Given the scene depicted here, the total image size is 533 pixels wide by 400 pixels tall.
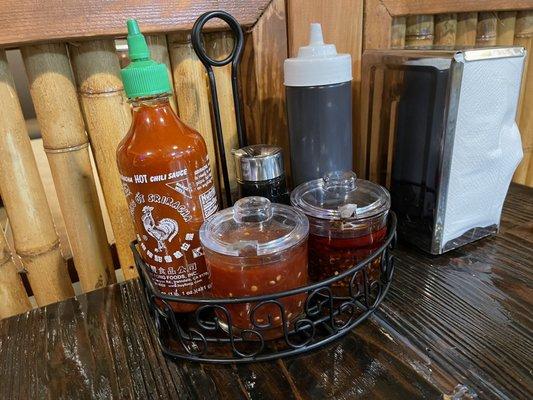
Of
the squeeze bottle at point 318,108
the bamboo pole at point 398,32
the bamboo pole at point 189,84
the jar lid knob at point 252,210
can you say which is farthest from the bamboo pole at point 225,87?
the bamboo pole at point 398,32

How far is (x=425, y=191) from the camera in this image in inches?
23.0

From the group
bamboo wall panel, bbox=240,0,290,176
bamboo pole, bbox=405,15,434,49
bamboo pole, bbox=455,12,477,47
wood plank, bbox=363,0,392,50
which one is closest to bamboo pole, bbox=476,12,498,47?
bamboo pole, bbox=455,12,477,47

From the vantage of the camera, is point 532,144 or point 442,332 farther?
point 532,144

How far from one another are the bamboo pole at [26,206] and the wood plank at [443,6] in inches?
24.7

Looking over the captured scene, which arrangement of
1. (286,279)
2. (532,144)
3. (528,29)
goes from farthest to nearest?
1. (532,144)
2. (528,29)
3. (286,279)

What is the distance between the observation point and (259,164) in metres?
0.52

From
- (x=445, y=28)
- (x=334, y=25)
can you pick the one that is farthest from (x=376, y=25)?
(x=445, y=28)

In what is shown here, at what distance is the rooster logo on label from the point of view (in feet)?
1.46

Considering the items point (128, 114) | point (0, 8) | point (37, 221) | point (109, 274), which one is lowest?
point (109, 274)

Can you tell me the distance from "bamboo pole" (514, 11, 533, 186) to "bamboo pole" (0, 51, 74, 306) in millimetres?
1102

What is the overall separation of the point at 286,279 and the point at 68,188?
396 millimetres

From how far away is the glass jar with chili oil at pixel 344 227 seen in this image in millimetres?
485

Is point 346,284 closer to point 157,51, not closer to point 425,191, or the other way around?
point 425,191

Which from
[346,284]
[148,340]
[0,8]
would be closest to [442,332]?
[346,284]
